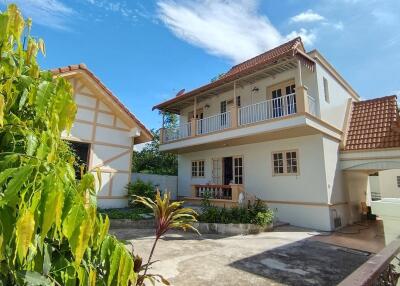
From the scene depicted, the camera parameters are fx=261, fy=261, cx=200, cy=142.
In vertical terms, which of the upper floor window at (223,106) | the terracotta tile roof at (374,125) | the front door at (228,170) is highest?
the upper floor window at (223,106)

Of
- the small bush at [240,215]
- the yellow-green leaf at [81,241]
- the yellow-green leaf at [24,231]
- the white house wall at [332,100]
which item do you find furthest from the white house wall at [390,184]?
the yellow-green leaf at [24,231]

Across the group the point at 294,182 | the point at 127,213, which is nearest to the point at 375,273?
the point at 127,213

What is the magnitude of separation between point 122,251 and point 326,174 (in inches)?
445

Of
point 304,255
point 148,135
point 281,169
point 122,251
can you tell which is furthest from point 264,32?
point 122,251

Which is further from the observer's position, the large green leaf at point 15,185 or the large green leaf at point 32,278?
the large green leaf at point 32,278

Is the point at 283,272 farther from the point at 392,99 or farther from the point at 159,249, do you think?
the point at 392,99

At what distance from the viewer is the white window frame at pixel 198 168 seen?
53.7ft

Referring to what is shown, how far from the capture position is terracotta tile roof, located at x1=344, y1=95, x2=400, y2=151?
1184 centimetres

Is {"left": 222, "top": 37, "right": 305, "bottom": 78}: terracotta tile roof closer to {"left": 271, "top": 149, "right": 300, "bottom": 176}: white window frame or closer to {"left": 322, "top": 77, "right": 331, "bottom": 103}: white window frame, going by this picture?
{"left": 322, "top": 77, "right": 331, "bottom": 103}: white window frame

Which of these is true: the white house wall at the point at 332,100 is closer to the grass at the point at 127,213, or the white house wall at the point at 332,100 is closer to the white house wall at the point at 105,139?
the grass at the point at 127,213

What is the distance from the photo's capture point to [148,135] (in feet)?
43.0

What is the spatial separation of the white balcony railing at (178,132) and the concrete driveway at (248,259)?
7.09m

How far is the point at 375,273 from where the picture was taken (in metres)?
1.58

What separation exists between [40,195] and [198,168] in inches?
623
